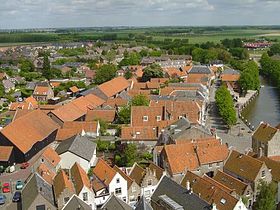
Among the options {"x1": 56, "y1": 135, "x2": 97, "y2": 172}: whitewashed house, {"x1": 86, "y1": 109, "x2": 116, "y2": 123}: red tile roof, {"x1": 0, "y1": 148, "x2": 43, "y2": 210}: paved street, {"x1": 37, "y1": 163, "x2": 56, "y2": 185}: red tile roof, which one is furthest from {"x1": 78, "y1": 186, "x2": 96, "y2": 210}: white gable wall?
{"x1": 86, "y1": 109, "x2": 116, "y2": 123}: red tile roof

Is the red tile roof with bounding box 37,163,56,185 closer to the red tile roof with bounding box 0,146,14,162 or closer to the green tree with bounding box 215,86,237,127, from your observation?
the red tile roof with bounding box 0,146,14,162

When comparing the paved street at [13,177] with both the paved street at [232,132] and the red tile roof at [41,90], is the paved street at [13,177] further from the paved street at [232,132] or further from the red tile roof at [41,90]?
the red tile roof at [41,90]

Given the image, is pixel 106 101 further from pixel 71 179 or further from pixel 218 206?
pixel 218 206

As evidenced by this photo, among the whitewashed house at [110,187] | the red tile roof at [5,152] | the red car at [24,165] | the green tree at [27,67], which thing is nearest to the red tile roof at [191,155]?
the whitewashed house at [110,187]

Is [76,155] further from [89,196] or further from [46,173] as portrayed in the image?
[89,196]

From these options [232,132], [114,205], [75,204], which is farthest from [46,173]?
[232,132]

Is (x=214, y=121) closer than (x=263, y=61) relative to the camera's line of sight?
Yes

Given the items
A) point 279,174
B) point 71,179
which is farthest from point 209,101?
point 71,179
